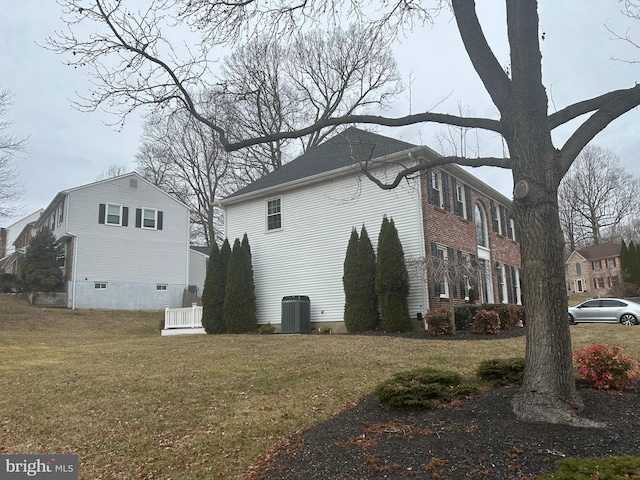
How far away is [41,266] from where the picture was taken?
25453mm

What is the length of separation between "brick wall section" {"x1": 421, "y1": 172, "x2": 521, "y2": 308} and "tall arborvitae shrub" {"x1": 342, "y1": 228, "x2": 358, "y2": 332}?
2.16 m

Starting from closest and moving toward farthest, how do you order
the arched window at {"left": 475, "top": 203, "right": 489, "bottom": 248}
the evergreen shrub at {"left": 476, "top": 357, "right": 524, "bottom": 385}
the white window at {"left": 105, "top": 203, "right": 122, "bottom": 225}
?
the evergreen shrub at {"left": 476, "top": 357, "right": 524, "bottom": 385} < the arched window at {"left": 475, "top": 203, "right": 489, "bottom": 248} < the white window at {"left": 105, "top": 203, "right": 122, "bottom": 225}

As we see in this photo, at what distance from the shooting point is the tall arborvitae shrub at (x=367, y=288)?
14.5m

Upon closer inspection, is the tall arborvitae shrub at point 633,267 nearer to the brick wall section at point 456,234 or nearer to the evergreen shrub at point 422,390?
the brick wall section at point 456,234

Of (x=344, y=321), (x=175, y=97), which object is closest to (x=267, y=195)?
(x=344, y=321)

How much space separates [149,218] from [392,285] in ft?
63.8

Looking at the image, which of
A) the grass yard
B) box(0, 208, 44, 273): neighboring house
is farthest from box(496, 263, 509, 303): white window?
box(0, 208, 44, 273): neighboring house

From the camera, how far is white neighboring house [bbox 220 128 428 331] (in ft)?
49.3

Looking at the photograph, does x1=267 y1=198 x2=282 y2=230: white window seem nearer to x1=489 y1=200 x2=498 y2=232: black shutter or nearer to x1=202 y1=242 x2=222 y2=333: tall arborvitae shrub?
x1=202 y1=242 x2=222 y2=333: tall arborvitae shrub

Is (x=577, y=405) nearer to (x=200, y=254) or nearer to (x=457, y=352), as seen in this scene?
(x=457, y=352)

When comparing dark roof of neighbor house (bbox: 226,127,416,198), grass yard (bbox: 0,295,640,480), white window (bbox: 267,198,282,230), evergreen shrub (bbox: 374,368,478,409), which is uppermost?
dark roof of neighbor house (bbox: 226,127,416,198)

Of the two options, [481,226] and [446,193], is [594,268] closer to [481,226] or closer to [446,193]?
[481,226]

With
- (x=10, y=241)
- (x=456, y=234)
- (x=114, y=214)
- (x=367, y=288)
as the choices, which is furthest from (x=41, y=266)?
(x=10, y=241)

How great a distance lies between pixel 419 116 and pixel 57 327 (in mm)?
19787
